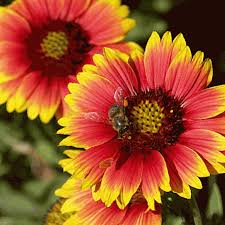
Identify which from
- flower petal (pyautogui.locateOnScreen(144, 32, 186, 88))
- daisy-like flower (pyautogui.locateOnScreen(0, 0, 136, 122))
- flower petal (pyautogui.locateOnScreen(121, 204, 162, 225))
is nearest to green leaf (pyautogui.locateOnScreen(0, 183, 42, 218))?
daisy-like flower (pyautogui.locateOnScreen(0, 0, 136, 122))

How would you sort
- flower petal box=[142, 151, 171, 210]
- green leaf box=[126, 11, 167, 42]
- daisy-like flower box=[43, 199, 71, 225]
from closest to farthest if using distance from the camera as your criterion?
1. flower petal box=[142, 151, 171, 210]
2. daisy-like flower box=[43, 199, 71, 225]
3. green leaf box=[126, 11, 167, 42]

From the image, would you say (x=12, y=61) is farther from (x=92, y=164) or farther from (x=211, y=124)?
(x=211, y=124)

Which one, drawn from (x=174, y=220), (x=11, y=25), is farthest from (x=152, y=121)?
(x=11, y=25)

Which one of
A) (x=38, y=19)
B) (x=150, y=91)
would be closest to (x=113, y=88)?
(x=150, y=91)

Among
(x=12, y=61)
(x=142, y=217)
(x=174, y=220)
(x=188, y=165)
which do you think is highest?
(x=12, y=61)

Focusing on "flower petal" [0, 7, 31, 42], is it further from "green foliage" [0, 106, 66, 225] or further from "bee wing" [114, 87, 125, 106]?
"bee wing" [114, 87, 125, 106]

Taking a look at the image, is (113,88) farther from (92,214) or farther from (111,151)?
(92,214)

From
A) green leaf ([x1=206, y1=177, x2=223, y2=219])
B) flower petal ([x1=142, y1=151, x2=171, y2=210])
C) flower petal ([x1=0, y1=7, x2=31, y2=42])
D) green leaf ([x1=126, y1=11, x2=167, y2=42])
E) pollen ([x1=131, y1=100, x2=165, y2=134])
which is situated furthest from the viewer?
green leaf ([x1=126, y1=11, x2=167, y2=42])

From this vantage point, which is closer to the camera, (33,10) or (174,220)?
(174,220)
